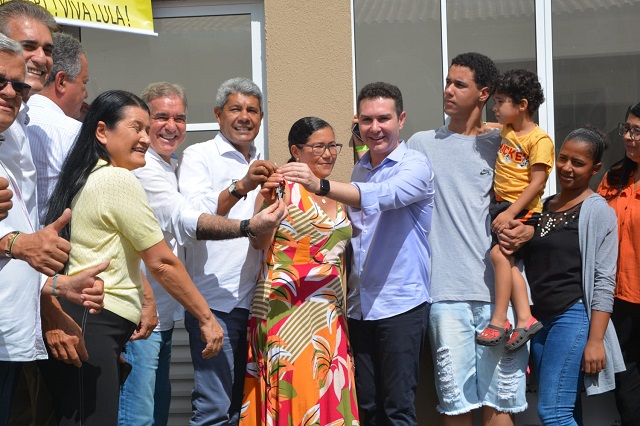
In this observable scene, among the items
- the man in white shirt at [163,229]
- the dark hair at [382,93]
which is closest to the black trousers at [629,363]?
the dark hair at [382,93]

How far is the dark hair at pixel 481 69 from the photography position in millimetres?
4773

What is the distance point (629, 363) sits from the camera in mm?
4637

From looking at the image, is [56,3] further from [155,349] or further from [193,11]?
[155,349]

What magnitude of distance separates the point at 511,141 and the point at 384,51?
4.31ft

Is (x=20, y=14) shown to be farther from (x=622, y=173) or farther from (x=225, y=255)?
(x=622, y=173)

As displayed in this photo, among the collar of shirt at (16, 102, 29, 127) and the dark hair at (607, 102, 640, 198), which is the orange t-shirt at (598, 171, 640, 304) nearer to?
the dark hair at (607, 102, 640, 198)

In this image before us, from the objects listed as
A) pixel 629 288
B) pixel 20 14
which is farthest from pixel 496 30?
pixel 20 14

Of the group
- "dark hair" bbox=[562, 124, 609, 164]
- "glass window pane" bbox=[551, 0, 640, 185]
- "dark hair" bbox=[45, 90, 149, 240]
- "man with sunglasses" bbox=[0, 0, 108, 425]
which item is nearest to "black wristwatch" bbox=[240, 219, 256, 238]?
"dark hair" bbox=[45, 90, 149, 240]

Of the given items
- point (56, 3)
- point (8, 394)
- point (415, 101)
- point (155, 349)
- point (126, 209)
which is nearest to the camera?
point (8, 394)

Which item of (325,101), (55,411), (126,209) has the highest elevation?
(325,101)

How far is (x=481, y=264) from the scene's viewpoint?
184 inches

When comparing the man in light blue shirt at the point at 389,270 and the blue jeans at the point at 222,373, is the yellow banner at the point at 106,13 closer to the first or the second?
the man in light blue shirt at the point at 389,270

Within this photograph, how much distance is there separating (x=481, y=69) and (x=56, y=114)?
2268 mm

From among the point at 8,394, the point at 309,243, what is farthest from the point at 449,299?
the point at 8,394
